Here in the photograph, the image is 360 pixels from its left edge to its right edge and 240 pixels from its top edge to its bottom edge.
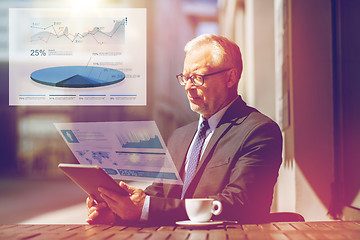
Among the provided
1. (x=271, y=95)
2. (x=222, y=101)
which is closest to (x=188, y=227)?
(x=222, y=101)

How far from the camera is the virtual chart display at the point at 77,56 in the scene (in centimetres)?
323

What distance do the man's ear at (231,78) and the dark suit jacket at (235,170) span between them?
10cm

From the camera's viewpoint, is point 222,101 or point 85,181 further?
point 222,101

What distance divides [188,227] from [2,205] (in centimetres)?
862

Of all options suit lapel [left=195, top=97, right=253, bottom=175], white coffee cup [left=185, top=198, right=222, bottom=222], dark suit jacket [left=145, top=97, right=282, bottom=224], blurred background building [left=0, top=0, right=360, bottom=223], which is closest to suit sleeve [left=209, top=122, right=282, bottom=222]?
dark suit jacket [left=145, top=97, right=282, bottom=224]

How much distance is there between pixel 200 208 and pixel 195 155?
735 millimetres

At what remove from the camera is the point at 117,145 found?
1.84 metres

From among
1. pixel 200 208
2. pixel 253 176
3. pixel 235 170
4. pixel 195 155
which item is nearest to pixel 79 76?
pixel 195 155

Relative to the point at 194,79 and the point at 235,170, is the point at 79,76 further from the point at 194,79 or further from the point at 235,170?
the point at 235,170

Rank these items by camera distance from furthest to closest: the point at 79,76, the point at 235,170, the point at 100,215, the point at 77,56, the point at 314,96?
the point at 79,76, the point at 77,56, the point at 314,96, the point at 235,170, the point at 100,215

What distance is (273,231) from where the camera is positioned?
1412mm

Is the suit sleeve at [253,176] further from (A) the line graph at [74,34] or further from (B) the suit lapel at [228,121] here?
(A) the line graph at [74,34]

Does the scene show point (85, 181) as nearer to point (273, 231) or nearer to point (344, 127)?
point (273, 231)

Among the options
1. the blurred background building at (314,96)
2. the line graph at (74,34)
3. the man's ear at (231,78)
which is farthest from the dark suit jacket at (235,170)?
the line graph at (74,34)
